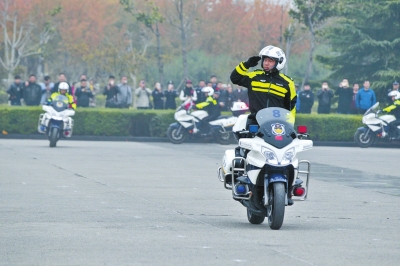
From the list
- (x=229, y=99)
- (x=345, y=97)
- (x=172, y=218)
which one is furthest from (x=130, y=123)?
(x=172, y=218)

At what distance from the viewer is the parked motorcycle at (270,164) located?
31.6 ft

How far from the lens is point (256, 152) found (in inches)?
385

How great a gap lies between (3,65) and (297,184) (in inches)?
1605

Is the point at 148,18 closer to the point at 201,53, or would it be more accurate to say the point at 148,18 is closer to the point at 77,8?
the point at 77,8

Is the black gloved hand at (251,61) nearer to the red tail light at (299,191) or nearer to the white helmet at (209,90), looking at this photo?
the red tail light at (299,191)

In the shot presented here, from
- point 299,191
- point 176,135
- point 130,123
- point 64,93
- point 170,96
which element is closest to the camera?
point 299,191

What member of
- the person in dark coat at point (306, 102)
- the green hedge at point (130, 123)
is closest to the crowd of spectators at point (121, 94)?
the green hedge at point (130, 123)

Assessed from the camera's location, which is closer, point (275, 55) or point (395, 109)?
point (275, 55)

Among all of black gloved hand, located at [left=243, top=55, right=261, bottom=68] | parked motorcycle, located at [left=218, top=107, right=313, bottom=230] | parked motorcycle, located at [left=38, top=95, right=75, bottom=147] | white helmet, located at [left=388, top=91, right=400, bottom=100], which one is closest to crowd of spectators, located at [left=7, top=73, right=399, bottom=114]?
white helmet, located at [left=388, top=91, right=400, bottom=100]

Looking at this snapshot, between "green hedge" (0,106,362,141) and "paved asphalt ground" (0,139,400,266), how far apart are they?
32.3ft

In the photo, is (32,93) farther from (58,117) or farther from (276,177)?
(276,177)

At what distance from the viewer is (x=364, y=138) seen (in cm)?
2909

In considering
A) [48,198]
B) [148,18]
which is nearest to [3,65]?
[148,18]

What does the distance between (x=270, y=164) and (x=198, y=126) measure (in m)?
20.0
